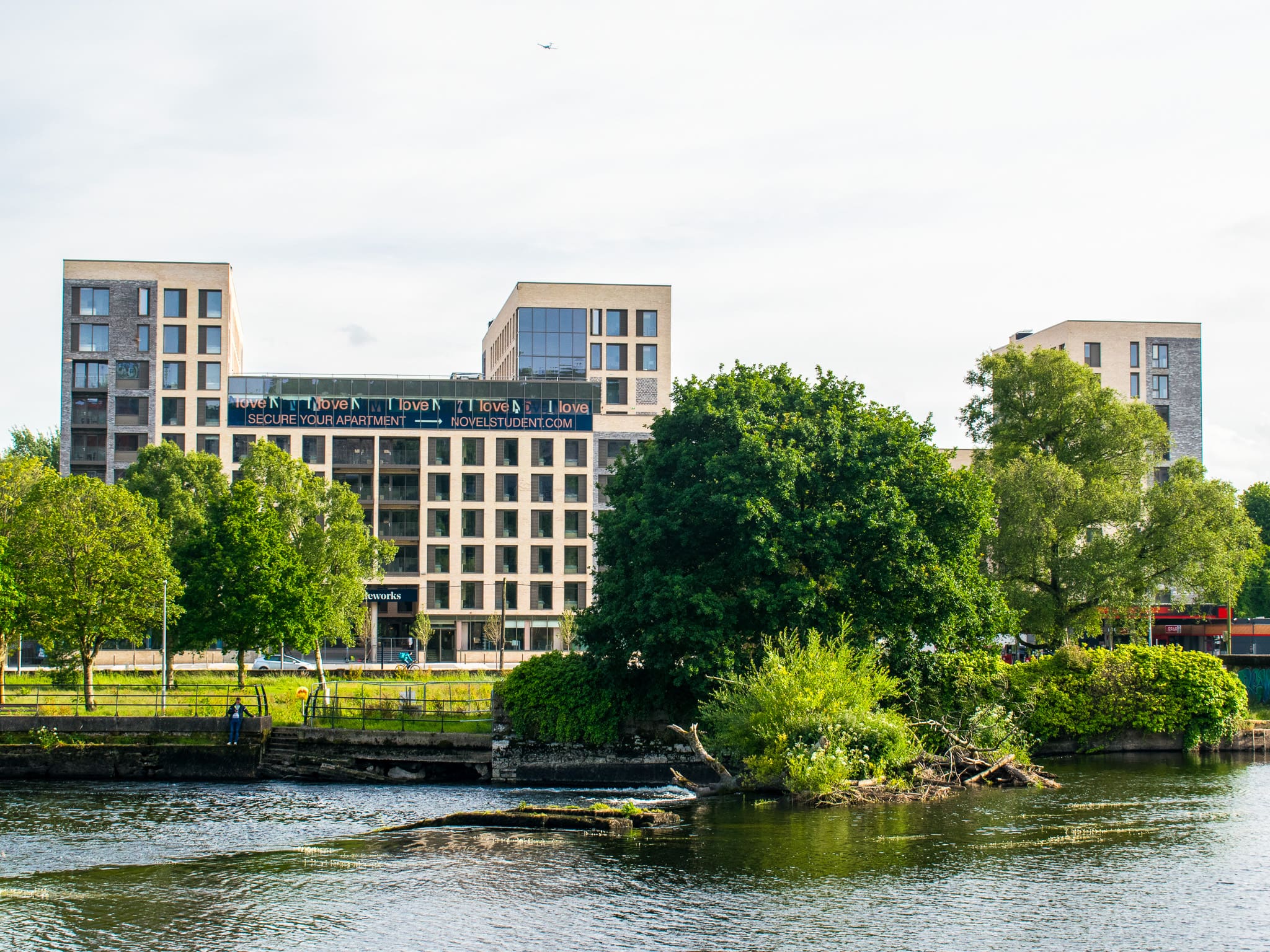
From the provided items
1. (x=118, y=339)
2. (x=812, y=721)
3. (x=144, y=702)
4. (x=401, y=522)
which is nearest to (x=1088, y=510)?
(x=812, y=721)

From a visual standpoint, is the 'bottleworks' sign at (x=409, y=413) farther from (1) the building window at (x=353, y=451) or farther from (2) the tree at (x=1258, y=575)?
(2) the tree at (x=1258, y=575)

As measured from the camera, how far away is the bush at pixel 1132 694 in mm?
53250

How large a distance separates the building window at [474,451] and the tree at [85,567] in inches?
1620

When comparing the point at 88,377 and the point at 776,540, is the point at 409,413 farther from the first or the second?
the point at 776,540

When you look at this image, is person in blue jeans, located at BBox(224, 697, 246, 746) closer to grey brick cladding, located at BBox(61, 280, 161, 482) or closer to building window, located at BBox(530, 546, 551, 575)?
building window, located at BBox(530, 546, 551, 575)

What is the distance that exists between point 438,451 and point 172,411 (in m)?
21.0

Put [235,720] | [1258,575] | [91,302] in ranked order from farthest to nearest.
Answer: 1. [1258,575]
2. [91,302]
3. [235,720]

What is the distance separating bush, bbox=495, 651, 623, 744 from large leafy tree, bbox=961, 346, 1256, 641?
22505mm

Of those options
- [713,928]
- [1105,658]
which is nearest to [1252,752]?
[1105,658]

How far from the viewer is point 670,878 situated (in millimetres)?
28609

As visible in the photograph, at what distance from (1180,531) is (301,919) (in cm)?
4681

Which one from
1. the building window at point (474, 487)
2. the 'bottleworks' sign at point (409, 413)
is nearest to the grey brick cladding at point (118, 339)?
the 'bottleworks' sign at point (409, 413)

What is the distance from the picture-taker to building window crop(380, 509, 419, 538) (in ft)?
324

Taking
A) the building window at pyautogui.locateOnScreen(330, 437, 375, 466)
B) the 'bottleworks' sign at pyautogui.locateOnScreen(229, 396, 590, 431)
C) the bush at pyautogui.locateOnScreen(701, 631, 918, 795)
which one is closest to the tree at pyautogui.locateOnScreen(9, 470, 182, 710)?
the bush at pyautogui.locateOnScreen(701, 631, 918, 795)
